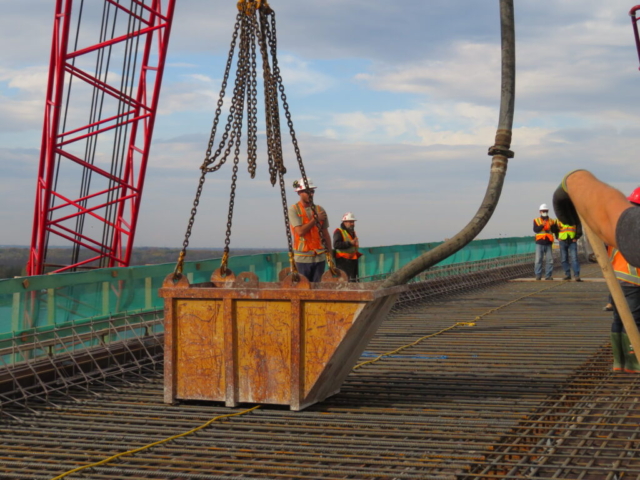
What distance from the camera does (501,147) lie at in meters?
5.74

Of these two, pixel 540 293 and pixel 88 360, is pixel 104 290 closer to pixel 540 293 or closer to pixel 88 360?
pixel 88 360

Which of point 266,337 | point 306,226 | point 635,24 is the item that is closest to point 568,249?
point 635,24

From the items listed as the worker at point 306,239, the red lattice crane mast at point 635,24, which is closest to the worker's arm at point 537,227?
the red lattice crane mast at point 635,24

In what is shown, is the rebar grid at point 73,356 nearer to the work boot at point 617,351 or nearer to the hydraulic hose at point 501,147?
the hydraulic hose at point 501,147

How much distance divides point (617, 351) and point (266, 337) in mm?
3430

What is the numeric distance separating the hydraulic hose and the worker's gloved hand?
2450 mm

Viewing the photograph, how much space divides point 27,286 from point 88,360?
2.87 feet

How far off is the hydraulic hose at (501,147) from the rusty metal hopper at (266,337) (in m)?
0.68

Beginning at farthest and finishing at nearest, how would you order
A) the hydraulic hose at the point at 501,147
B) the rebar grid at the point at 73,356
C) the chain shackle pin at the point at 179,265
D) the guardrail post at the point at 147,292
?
the guardrail post at the point at 147,292
the rebar grid at the point at 73,356
the chain shackle pin at the point at 179,265
the hydraulic hose at the point at 501,147

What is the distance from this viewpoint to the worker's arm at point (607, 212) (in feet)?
6.64

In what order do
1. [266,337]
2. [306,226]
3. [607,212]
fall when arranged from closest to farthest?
[607,212] < [266,337] < [306,226]

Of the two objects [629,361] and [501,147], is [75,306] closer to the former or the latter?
[501,147]

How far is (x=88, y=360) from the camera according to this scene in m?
7.94

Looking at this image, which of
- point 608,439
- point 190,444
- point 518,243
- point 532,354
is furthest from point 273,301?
point 518,243
